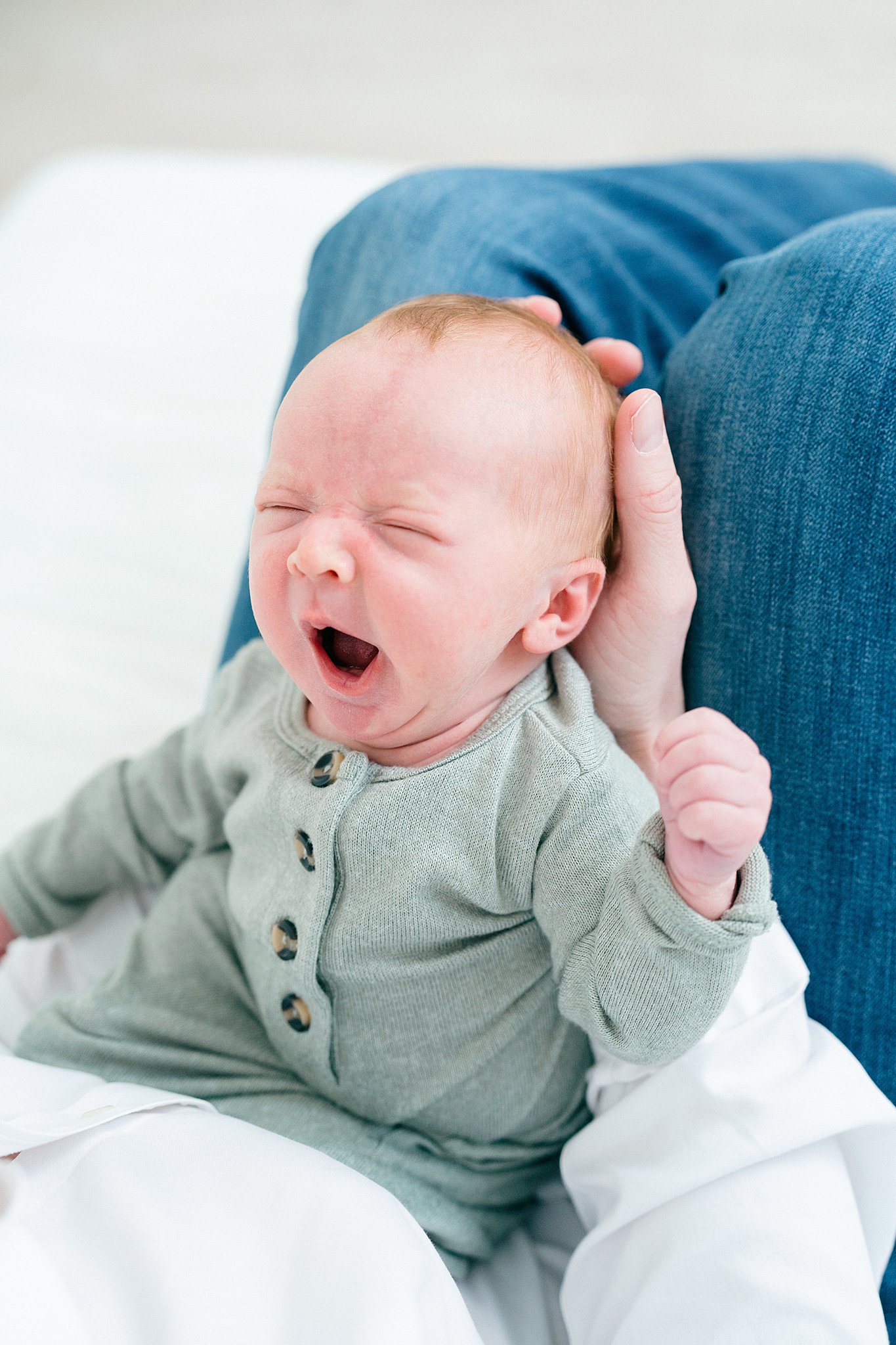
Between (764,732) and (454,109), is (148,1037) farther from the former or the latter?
(454,109)

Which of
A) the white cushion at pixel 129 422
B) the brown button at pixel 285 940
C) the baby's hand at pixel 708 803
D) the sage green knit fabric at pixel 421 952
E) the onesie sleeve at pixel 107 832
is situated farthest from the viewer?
the white cushion at pixel 129 422

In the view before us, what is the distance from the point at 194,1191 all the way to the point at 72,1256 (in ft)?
0.26

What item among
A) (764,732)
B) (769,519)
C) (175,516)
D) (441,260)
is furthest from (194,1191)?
(175,516)

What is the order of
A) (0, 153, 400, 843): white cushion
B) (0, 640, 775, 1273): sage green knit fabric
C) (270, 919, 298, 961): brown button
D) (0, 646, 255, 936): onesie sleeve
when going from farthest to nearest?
(0, 153, 400, 843): white cushion → (0, 646, 255, 936): onesie sleeve → (270, 919, 298, 961): brown button → (0, 640, 775, 1273): sage green knit fabric

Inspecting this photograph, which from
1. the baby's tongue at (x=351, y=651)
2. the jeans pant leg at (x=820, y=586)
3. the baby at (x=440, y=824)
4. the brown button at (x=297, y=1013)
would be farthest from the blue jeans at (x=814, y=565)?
the brown button at (x=297, y=1013)

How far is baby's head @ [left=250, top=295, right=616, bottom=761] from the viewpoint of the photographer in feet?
2.30

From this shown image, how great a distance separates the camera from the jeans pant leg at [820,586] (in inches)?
30.9

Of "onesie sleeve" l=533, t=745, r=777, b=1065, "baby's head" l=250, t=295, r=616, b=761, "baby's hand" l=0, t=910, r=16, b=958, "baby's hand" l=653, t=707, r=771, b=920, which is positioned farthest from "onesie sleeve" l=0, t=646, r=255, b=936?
"baby's hand" l=653, t=707, r=771, b=920

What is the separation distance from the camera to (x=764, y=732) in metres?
0.83

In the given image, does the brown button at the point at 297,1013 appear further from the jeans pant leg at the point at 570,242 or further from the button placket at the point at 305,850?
the jeans pant leg at the point at 570,242

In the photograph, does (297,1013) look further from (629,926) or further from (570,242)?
(570,242)

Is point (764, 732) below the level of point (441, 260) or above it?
below

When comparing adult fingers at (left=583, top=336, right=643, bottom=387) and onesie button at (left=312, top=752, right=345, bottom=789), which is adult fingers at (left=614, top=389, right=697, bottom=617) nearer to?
adult fingers at (left=583, top=336, right=643, bottom=387)

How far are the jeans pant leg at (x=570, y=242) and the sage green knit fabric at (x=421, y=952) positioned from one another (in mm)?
312
